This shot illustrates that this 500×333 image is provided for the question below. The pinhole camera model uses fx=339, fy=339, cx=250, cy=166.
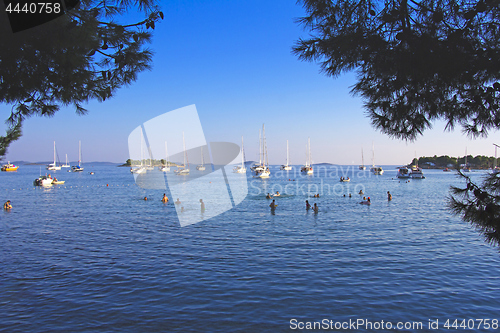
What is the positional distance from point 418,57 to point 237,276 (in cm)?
1086

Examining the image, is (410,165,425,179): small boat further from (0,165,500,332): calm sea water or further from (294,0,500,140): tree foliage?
(294,0,500,140): tree foliage

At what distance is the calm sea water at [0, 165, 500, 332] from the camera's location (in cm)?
1017

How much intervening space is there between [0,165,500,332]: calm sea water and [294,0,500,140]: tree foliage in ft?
21.4

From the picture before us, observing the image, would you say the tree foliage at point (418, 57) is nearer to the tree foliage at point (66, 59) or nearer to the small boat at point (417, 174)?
the tree foliage at point (66, 59)

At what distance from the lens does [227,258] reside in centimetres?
1675

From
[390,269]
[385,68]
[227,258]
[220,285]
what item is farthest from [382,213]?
[385,68]

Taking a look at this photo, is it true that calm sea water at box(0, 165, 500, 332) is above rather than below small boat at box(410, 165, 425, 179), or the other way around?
below

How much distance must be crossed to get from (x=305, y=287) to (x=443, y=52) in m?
9.45

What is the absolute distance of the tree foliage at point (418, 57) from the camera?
5684 millimetres

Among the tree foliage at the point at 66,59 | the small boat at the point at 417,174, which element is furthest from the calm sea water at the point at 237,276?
the small boat at the point at 417,174

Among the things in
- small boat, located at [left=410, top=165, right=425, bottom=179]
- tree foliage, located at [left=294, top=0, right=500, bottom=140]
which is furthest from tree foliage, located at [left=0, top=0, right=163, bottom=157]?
small boat, located at [left=410, top=165, right=425, bottom=179]

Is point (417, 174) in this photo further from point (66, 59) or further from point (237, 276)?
point (66, 59)

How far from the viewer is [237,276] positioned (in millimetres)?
13898

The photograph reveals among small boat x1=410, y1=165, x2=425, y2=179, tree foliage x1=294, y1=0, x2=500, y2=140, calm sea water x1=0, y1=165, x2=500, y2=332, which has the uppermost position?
tree foliage x1=294, y1=0, x2=500, y2=140
